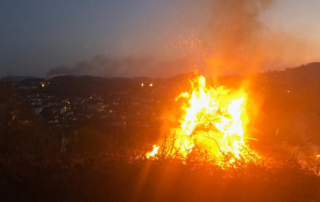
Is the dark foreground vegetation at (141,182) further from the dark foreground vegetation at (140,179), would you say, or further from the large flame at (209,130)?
the large flame at (209,130)

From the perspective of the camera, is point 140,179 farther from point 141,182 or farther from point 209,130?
point 209,130

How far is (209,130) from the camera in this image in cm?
848

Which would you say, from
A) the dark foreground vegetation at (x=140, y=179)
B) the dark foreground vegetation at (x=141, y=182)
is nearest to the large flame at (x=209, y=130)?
the dark foreground vegetation at (x=140, y=179)

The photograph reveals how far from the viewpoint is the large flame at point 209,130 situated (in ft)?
21.0

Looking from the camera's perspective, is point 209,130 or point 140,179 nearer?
point 140,179

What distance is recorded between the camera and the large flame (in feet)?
21.0

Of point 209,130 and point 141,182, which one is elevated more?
point 209,130

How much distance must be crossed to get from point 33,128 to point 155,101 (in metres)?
11.1

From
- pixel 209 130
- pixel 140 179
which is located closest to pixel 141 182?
pixel 140 179

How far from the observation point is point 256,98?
54.4 ft

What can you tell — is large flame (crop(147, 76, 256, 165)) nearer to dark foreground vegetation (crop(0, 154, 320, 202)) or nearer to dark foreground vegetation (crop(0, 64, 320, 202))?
dark foreground vegetation (crop(0, 64, 320, 202))

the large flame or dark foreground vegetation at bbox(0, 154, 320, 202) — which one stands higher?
the large flame

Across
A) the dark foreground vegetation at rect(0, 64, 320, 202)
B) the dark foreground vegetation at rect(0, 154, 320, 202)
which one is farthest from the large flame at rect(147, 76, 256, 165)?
the dark foreground vegetation at rect(0, 154, 320, 202)

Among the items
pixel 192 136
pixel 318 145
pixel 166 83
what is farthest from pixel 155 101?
pixel 192 136
